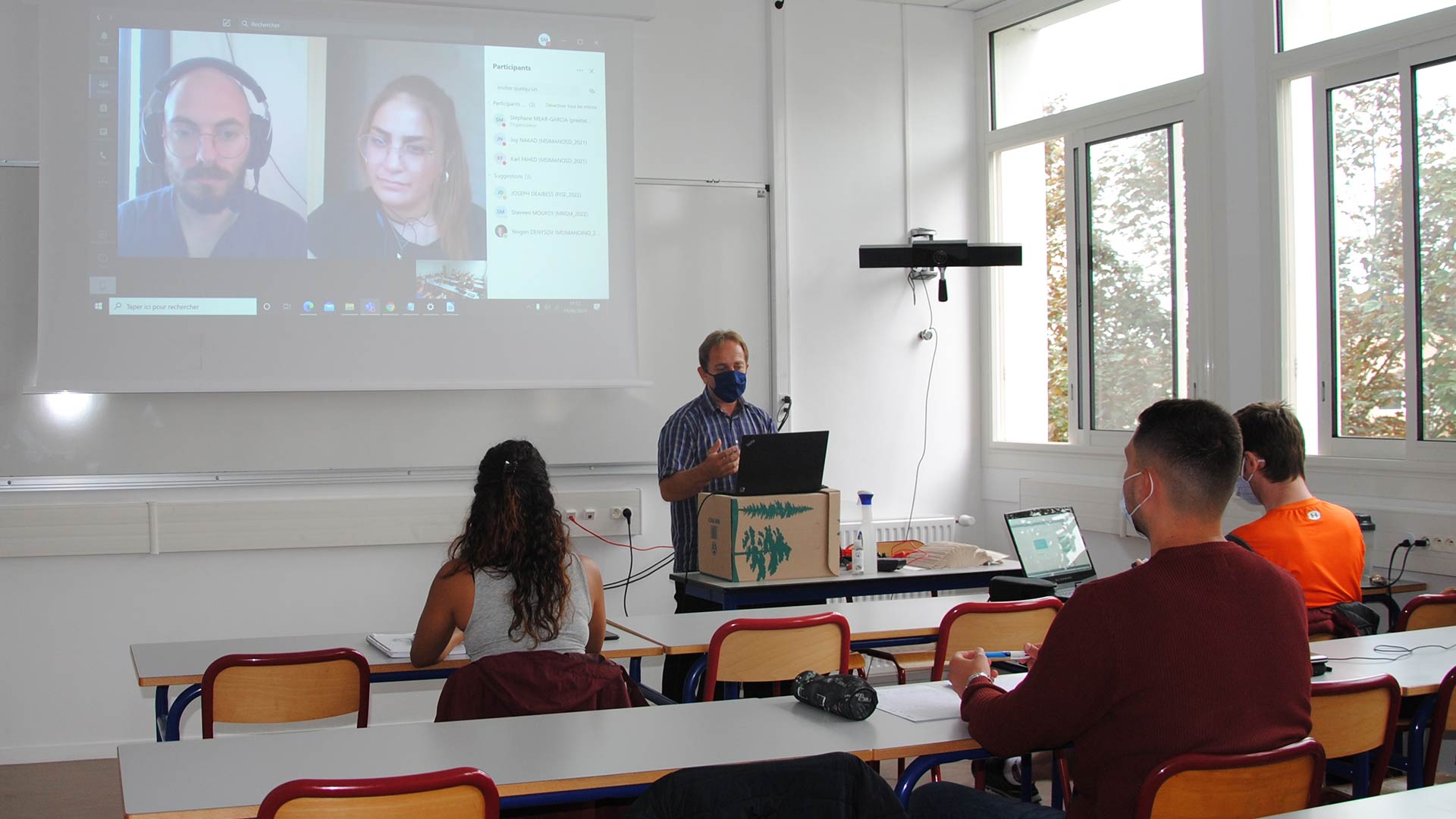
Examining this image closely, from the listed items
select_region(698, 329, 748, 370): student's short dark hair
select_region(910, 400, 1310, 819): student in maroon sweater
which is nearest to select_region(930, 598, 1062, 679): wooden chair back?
select_region(910, 400, 1310, 819): student in maroon sweater

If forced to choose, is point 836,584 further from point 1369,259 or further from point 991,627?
point 1369,259

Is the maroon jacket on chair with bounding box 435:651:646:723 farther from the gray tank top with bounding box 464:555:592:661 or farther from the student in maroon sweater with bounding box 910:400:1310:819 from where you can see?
the student in maroon sweater with bounding box 910:400:1310:819

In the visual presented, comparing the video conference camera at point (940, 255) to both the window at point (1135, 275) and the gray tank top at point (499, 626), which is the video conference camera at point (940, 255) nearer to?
the window at point (1135, 275)

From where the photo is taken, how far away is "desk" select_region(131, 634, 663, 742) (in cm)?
285

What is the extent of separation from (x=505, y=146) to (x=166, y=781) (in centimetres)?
355

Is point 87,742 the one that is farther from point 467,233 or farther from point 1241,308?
point 1241,308

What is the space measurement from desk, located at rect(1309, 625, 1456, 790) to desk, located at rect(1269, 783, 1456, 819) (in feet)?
2.10

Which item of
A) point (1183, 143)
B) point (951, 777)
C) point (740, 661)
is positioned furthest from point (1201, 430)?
point (1183, 143)

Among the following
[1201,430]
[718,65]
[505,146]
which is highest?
[718,65]

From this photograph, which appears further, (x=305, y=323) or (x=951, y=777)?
(x=305, y=323)

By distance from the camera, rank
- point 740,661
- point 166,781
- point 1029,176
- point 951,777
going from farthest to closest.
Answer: point 1029,176 < point 951,777 < point 740,661 < point 166,781

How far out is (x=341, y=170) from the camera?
4.86 metres

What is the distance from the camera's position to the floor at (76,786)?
3.99 meters

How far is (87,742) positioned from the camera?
471 centimetres
